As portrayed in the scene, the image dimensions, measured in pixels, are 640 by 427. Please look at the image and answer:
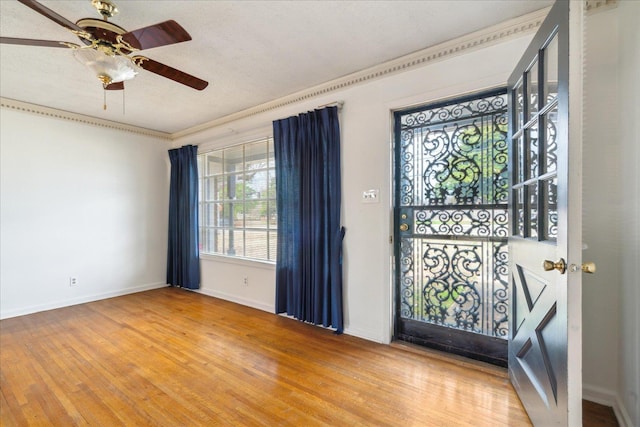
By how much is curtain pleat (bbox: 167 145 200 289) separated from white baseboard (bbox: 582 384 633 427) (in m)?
4.58

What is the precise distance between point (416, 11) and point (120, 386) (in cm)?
337

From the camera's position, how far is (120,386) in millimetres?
2127

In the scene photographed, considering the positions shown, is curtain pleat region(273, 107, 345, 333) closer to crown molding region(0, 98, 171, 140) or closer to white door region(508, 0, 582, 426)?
white door region(508, 0, 582, 426)

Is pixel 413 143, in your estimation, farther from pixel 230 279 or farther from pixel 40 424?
pixel 40 424

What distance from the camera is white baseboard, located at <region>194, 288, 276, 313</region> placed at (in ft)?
12.3

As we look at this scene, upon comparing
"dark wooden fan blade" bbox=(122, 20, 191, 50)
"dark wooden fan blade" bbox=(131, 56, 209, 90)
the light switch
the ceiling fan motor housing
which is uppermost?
the ceiling fan motor housing

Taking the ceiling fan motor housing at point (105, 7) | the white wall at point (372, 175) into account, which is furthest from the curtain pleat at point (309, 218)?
the ceiling fan motor housing at point (105, 7)

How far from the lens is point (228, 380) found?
7.20ft

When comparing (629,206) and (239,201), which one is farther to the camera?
(239,201)

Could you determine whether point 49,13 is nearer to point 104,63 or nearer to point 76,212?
point 104,63

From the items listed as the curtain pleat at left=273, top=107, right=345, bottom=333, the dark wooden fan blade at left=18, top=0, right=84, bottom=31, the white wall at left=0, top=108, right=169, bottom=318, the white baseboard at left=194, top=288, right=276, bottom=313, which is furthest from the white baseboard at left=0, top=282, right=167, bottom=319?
the dark wooden fan blade at left=18, top=0, right=84, bottom=31

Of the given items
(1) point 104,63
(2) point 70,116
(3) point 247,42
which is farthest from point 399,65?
(2) point 70,116

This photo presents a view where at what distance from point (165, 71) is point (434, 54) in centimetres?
214


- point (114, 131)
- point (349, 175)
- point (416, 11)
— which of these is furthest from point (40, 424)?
point (114, 131)
